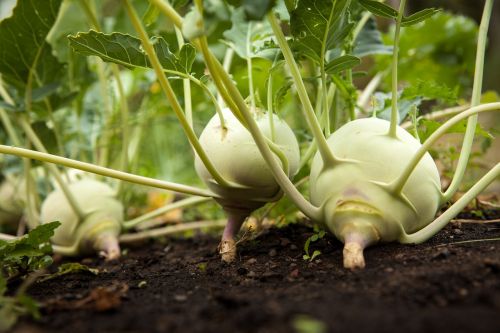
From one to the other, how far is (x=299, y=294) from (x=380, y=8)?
0.52 meters

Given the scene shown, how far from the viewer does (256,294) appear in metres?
0.73

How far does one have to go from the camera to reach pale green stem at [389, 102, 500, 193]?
819 mm

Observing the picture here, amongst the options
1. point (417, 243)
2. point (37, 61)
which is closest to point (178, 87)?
point (37, 61)

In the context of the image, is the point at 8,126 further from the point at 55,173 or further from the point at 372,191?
the point at 372,191

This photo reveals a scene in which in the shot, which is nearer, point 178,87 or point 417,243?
point 417,243

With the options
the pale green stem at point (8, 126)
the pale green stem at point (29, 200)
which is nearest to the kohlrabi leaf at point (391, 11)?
the pale green stem at point (29, 200)

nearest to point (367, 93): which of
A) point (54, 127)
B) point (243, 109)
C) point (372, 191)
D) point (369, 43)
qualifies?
point (369, 43)

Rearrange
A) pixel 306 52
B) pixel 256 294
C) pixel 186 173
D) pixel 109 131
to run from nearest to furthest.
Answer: pixel 256 294, pixel 306 52, pixel 109 131, pixel 186 173

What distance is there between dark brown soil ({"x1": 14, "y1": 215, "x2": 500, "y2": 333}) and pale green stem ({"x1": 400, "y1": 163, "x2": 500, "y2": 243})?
22mm

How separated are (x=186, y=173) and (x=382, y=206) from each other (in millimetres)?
1625

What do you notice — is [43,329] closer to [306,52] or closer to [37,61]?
[306,52]

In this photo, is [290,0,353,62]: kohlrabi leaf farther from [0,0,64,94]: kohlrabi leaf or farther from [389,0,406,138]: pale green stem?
[0,0,64,94]: kohlrabi leaf

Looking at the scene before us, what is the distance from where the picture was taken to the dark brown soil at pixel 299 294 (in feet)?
1.83

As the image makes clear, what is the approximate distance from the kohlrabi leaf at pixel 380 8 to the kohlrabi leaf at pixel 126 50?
314 millimetres
